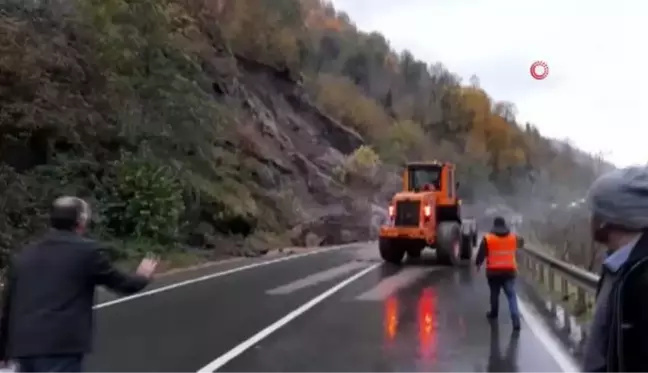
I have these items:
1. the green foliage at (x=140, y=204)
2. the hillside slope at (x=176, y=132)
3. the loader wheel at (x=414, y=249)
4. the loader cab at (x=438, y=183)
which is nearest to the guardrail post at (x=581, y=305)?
the hillside slope at (x=176, y=132)

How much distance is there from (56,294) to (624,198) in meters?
3.60

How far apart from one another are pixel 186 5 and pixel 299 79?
18071 mm

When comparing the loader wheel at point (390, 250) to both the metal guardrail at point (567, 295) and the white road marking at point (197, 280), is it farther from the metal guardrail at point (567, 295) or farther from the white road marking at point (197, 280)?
the metal guardrail at point (567, 295)

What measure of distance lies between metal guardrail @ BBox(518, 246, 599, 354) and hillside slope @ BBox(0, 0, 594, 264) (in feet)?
11.0

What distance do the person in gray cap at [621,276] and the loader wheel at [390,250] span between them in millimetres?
24853

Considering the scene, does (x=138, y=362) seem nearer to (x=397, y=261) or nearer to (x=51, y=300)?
(x=51, y=300)

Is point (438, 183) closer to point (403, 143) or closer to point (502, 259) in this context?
point (502, 259)

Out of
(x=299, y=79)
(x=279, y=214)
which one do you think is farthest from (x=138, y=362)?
(x=299, y=79)

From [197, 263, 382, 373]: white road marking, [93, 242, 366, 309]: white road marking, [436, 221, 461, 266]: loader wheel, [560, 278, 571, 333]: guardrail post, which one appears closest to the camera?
[197, 263, 382, 373]: white road marking

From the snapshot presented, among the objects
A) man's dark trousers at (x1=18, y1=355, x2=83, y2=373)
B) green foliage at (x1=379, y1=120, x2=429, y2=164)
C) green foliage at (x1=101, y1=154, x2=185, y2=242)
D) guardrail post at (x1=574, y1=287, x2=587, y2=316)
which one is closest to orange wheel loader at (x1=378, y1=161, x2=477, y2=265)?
green foliage at (x1=101, y1=154, x2=185, y2=242)

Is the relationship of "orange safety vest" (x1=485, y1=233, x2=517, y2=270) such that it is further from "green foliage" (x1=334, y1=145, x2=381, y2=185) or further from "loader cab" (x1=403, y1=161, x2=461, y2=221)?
"green foliage" (x1=334, y1=145, x2=381, y2=185)

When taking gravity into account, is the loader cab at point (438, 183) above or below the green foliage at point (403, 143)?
below

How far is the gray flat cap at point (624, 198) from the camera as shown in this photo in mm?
3037

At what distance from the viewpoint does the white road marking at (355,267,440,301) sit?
18694 mm
